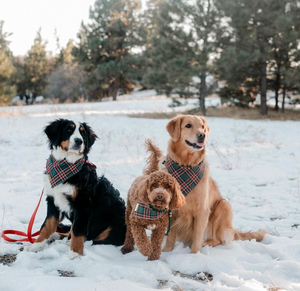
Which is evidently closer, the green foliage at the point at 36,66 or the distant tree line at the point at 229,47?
the distant tree line at the point at 229,47

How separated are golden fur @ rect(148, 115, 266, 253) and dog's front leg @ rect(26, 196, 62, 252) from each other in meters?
1.32

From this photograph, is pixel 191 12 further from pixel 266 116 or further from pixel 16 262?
pixel 16 262

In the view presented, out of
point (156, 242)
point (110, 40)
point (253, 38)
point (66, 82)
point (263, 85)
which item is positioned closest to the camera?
point (156, 242)

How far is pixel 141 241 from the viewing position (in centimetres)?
319

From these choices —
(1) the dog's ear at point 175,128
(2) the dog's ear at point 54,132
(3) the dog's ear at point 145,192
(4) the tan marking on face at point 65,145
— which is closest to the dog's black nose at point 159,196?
(3) the dog's ear at point 145,192

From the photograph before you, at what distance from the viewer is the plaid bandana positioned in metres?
3.48

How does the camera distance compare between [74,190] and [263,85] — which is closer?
[74,190]

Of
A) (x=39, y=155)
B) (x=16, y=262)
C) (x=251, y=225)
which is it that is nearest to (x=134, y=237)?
(x=16, y=262)

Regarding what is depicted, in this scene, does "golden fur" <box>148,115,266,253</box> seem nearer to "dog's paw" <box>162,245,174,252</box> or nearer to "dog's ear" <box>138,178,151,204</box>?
"dog's paw" <box>162,245,174,252</box>

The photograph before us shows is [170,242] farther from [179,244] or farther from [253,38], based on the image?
[253,38]

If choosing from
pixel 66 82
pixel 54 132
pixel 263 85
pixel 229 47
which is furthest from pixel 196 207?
pixel 66 82

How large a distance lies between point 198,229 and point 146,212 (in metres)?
0.73

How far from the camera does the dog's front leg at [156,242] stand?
3213mm

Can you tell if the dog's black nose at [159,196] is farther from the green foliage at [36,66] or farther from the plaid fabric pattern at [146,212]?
the green foliage at [36,66]
